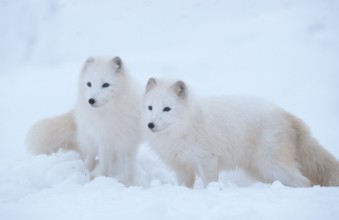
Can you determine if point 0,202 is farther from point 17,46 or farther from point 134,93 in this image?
point 17,46

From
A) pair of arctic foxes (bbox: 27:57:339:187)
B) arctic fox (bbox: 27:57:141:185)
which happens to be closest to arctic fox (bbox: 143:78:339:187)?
pair of arctic foxes (bbox: 27:57:339:187)

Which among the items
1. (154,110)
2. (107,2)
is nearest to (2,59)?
(107,2)

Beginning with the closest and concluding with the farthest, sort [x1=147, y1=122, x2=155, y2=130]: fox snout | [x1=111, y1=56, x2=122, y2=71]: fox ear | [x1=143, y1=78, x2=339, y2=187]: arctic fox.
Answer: [x1=147, y1=122, x2=155, y2=130]: fox snout → [x1=143, y1=78, x2=339, y2=187]: arctic fox → [x1=111, y1=56, x2=122, y2=71]: fox ear

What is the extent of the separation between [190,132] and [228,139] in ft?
1.39

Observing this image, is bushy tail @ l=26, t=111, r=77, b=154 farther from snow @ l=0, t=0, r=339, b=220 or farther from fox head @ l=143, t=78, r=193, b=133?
fox head @ l=143, t=78, r=193, b=133

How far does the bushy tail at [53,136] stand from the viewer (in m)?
5.63

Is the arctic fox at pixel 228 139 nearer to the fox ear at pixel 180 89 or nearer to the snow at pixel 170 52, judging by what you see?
the fox ear at pixel 180 89

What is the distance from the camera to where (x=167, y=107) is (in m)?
4.38

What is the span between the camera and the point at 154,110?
171 inches

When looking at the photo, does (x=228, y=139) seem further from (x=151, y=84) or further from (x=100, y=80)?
(x=100, y=80)

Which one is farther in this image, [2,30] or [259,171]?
[2,30]

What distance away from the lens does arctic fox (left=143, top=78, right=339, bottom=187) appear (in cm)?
442

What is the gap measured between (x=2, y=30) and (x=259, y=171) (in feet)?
32.7

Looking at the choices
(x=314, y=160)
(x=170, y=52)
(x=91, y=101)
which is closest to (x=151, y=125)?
(x=91, y=101)
